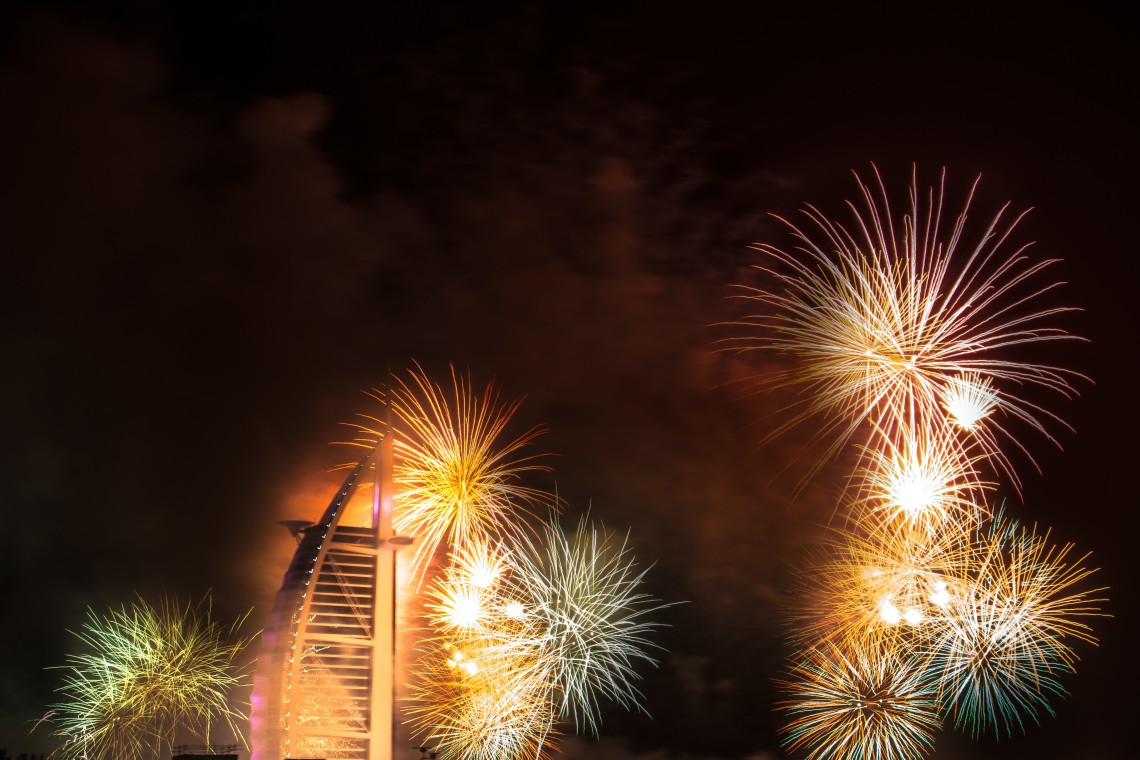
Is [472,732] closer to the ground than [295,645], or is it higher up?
closer to the ground

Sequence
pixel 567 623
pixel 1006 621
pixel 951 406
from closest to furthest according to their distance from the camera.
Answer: pixel 951 406, pixel 1006 621, pixel 567 623

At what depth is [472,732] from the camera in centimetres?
3988

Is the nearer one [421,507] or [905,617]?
[905,617]

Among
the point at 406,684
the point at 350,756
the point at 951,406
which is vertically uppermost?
the point at 951,406

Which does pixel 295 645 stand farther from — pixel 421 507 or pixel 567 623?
pixel 567 623

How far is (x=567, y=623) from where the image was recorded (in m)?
39.2

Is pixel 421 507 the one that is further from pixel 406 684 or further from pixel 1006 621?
pixel 1006 621

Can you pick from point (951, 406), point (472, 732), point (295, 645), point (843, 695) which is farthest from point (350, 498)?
point (951, 406)

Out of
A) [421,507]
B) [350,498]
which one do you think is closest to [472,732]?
[421,507]

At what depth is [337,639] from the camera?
49.5m

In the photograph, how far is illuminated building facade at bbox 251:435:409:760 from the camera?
153 feet

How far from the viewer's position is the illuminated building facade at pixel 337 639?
153 feet

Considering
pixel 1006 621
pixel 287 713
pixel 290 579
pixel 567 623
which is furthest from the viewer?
pixel 290 579

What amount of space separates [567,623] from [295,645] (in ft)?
50.8
